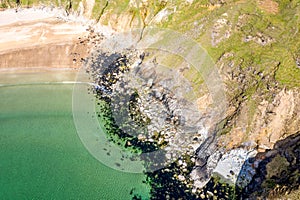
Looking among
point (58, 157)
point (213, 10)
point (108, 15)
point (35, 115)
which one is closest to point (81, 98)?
point (35, 115)

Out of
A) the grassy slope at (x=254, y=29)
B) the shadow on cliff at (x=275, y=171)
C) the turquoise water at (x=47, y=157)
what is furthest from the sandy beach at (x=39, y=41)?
the shadow on cliff at (x=275, y=171)

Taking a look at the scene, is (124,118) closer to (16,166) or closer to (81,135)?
(81,135)

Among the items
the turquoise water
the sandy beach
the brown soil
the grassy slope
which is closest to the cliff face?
the grassy slope

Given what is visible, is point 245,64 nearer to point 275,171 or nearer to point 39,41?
point 275,171

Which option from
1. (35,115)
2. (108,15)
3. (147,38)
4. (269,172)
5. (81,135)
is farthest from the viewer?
(108,15)

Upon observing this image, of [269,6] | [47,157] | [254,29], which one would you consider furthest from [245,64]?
[47,157]

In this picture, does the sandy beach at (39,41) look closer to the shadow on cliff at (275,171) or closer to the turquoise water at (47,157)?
the turquoise water at (47,157)

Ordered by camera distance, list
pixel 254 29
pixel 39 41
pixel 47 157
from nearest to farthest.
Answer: pixel 47 157 < pixel 254 29 < pixel 39 41

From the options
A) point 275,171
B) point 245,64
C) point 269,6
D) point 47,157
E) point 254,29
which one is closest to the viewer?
point 275,171
